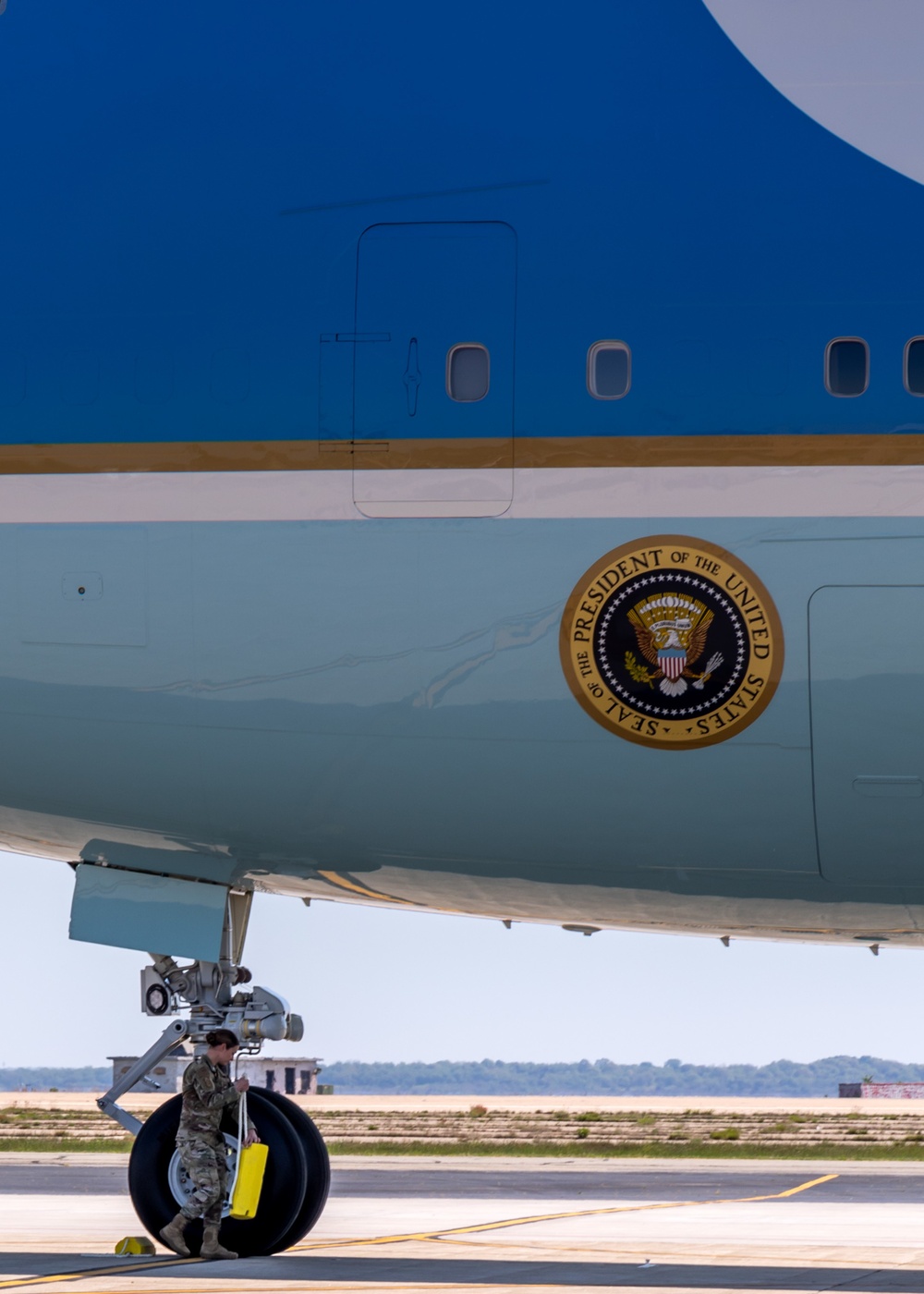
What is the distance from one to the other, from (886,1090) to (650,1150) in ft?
180

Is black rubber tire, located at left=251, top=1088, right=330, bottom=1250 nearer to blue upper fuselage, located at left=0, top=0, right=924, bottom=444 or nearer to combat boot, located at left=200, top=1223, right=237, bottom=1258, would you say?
combat boot, located at left=200, top=1223, right=237, bottom=1258

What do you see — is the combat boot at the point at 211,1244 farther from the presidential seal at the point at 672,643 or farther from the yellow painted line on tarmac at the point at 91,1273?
the presidential seal at the point at 672,643

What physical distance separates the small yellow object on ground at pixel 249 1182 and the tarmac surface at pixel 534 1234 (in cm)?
42

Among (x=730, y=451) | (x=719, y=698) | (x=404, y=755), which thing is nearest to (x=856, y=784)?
(x=719, y=698)

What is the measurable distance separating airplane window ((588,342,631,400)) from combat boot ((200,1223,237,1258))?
20.7 ft

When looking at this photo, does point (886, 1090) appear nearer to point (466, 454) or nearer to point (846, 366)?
point (846, 366)

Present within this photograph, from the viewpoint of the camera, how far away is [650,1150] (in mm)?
41438

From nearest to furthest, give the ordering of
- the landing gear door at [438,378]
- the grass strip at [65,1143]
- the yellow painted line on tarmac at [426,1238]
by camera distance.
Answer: the landing gear door at [438,378]
the yellow painted line on tarmac at [426,1238]
the grass strip at [65,1143]

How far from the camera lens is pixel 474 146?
33.2 ft

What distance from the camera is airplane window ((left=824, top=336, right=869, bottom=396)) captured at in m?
9.60

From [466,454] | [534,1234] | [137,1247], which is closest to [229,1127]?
[137,1247]

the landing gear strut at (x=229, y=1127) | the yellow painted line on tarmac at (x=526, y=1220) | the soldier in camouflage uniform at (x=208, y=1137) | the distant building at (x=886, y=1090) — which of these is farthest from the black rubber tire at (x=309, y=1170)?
the distant building at (x=886, y=1090)

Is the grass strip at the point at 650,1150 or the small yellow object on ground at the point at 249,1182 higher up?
the small yellow object on ground at the point at 249,1182

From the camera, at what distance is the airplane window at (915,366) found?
956 cm
